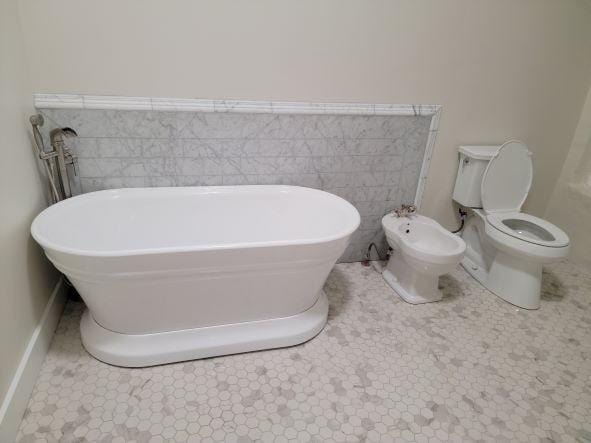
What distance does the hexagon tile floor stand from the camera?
1.46 meters

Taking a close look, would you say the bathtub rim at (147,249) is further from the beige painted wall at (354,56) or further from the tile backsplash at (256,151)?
the beige painted wall at (354,56)

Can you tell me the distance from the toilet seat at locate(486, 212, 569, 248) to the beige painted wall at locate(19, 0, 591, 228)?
0.41 metres

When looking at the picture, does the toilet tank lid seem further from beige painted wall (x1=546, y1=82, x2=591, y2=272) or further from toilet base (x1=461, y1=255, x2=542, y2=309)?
beige painted wall (x1=546, y1=82, x2=591, y2=272)

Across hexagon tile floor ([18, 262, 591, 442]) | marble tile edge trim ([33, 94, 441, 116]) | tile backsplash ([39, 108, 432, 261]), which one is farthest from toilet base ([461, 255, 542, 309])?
marble tile edge trim ([33, 94, 441, 116])

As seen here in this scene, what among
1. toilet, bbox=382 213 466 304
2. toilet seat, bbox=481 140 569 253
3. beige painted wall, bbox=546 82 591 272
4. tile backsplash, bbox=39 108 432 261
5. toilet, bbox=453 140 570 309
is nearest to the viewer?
tile backsplash, bbox=39 108 432 261

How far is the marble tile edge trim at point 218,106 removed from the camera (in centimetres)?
180

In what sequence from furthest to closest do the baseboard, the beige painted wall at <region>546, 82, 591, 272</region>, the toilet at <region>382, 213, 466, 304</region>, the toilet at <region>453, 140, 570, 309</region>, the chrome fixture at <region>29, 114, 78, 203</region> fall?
1. the beige painted wall at <region>546, 82, 591, 272</region>
2. the toilet at <region>453, 140, 570, 309</region>
3. the toilet at <region>382, 213, 466, 304</region>
4. the chrome fixture at <region>29, 114, 78, 203</region>
5. the baseboard

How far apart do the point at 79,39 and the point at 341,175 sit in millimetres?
1546

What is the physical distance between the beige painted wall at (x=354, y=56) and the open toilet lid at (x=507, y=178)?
199 millimetres

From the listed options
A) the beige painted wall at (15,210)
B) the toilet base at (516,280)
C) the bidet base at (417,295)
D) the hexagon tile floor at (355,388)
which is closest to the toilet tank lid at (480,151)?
the toilet base at (516,280)

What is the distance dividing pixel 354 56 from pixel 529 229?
61.9 inches

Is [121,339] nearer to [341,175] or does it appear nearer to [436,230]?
[341,175]

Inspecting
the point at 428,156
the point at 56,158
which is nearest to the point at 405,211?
the point at 428,156

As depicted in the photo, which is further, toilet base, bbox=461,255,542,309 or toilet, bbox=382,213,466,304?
toilet base, bbox=461,255,542,309
